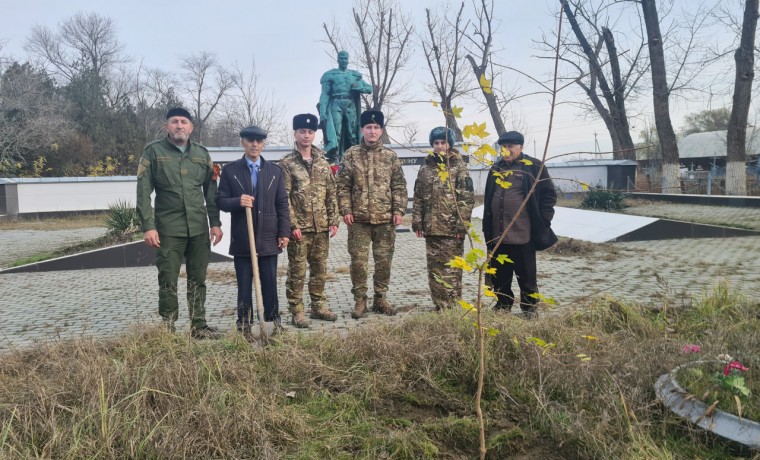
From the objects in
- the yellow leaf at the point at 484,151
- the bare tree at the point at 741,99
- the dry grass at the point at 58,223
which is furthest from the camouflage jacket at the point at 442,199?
the dry grass at the point at 58,223

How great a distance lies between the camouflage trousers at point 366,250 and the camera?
16.3ft

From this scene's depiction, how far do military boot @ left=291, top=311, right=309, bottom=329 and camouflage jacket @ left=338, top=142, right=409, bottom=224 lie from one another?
968 mm

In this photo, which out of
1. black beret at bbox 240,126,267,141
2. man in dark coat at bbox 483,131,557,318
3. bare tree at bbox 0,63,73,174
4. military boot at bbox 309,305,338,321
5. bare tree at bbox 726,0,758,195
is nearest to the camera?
black beret at bbox 240,126,267,141

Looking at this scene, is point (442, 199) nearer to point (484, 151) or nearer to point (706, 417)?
point (484, 151)

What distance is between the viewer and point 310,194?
4.79 m

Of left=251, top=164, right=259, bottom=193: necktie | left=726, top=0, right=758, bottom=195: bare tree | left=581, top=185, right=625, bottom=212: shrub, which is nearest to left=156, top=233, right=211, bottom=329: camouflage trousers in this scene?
left=251, top=164, right=259, bottom=193: necktie

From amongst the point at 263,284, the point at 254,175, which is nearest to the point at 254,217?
the point at 254,175

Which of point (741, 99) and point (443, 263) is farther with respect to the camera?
point (741, 99)

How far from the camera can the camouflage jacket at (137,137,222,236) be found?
423 cm

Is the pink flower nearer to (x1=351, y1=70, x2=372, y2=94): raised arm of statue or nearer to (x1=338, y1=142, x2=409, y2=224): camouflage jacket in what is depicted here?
(x1=338, y1=142, x2=409, y2=224): camouflage jacket

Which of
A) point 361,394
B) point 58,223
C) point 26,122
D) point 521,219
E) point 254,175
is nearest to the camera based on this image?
point 361,394

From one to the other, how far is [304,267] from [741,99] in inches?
623

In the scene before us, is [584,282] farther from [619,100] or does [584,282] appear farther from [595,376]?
[619,100]

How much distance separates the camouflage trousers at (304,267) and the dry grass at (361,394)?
1.22m
